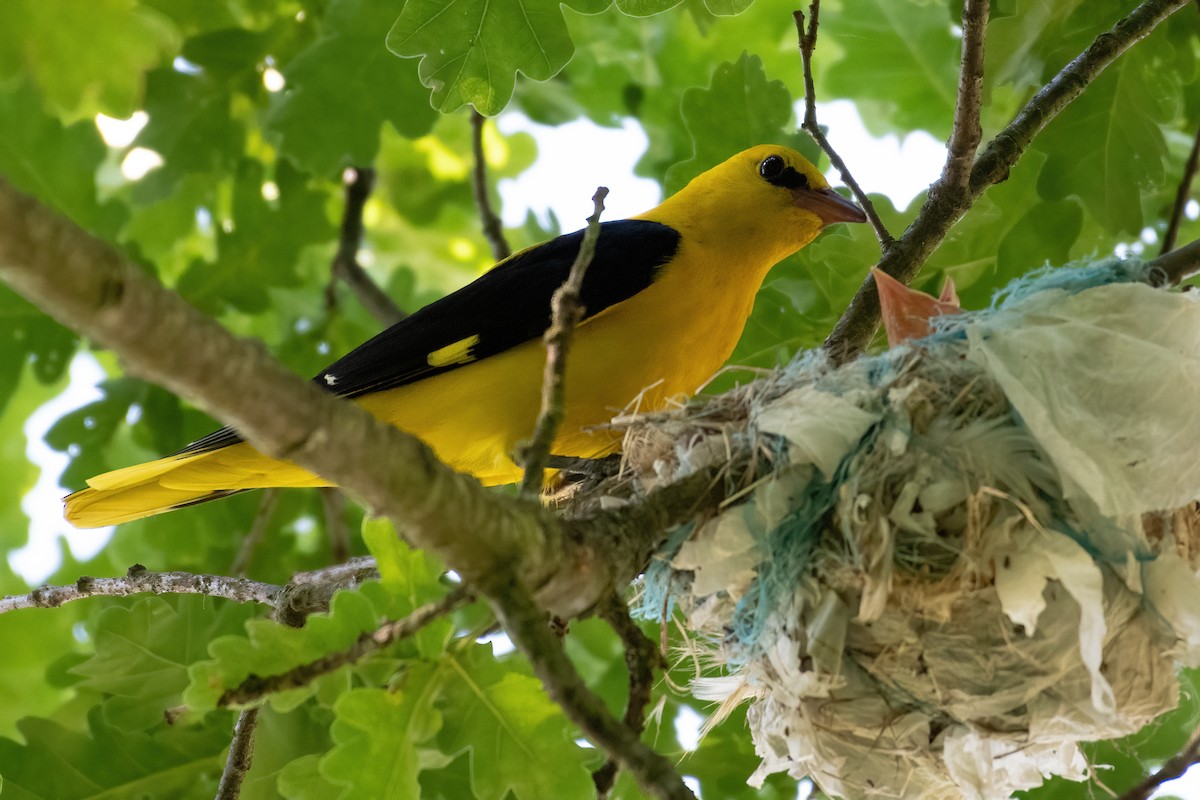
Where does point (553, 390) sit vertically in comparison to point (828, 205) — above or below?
below

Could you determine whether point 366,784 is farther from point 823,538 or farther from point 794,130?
point 794,130

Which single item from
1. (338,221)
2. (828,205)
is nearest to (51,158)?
(338,221)

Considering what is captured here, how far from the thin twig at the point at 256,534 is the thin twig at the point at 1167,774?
340 cm

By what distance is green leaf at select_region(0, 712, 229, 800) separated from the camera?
3098mm

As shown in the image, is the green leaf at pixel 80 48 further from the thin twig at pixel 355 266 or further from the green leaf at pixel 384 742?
the green leaf at pixel 384 742

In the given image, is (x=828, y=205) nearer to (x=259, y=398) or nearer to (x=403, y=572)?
(x=403, y=572)

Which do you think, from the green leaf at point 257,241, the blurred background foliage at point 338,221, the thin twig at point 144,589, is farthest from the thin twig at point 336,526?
the thin twig at point 144,589

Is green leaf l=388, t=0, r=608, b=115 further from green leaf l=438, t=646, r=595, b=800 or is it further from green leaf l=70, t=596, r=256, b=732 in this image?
green leaf l=438, t=646, r=595, b=800

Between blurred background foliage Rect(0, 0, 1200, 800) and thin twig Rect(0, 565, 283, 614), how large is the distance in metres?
0.16

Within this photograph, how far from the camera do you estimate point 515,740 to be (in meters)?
2.23

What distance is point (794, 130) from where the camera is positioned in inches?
159

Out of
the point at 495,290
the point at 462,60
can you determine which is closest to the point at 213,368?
the point at 462,60

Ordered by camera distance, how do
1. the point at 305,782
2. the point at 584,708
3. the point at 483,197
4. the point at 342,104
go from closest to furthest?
the point at 584,708, the point at 305,782, the point at 342,104, the point at 483,197

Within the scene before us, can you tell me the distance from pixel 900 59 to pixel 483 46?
2.28m
